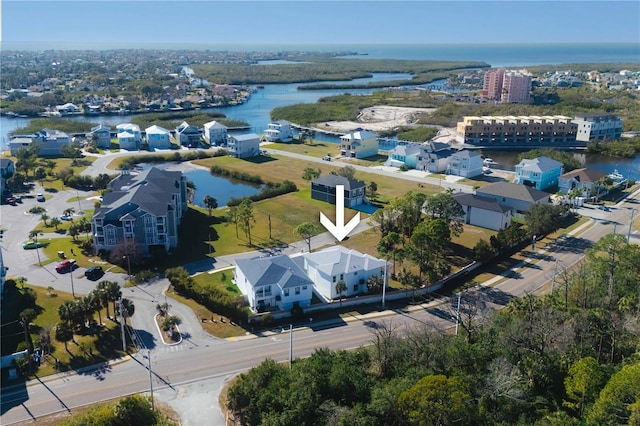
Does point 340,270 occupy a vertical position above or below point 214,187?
above

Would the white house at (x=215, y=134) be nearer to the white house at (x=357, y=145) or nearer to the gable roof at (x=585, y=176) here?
the white house at (x=357, y=145)

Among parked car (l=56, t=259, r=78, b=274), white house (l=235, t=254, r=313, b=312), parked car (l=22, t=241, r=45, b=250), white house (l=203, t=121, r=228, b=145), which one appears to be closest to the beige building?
white house (l=203, t=121, r=228, b=145)

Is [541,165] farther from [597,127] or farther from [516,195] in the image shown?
[597,127]

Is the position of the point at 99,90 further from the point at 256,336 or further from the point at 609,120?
the point at 256,336

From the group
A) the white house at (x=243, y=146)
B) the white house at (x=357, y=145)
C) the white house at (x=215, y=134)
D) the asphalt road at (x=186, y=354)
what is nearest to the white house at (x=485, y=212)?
the asphalt road at (x=186, y=354)

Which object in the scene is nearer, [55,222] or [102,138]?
[55,222]

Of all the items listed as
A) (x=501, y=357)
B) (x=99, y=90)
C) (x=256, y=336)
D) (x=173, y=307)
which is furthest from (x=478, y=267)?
(x=99, y=90)

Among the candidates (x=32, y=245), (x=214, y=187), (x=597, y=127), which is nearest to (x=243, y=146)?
(x=214, y=187)

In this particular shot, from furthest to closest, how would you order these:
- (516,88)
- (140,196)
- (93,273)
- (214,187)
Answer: (516,88) → (214,187) → (140,196) → (93,273)
